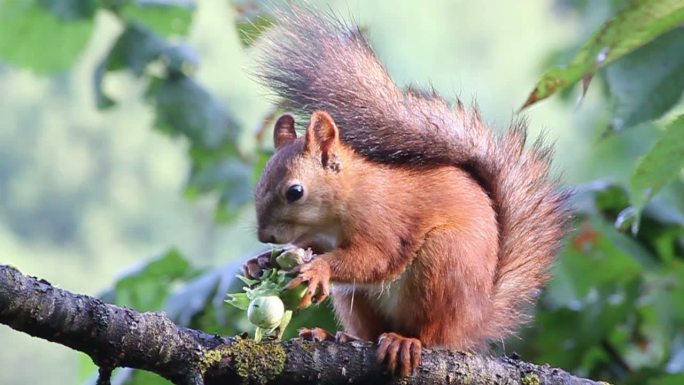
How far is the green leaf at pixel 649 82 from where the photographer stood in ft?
6.34

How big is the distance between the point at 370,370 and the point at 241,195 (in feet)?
5.20

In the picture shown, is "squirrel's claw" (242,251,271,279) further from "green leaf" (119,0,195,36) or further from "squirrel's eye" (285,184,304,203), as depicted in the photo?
"green leaf" (119,0,195,36)

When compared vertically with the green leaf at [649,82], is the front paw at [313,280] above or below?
below

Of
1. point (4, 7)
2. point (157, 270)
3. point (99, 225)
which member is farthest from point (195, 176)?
point (99, 225)

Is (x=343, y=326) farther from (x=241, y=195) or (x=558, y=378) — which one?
(x=241, y=195)

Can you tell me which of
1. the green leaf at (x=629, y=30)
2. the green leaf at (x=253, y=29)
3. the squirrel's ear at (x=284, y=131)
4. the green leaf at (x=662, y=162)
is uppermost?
the green leaf at (x=253, y=29)

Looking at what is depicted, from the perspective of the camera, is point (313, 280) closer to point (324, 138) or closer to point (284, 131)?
point (324, 138)

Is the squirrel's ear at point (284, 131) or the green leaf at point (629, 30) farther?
the squirrel's ear at point (284, 131)

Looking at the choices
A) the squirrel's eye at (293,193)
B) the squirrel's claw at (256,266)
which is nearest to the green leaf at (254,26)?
the squirrel's eye at (293,193)

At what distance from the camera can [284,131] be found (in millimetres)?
2203

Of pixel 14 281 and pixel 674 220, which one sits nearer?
pixel 14 281

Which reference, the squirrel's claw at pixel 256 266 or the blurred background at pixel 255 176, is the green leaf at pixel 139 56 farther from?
the squirrel's claw at pixel 256 266

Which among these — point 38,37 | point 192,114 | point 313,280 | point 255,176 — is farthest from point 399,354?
point 38,37

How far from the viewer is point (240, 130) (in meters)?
3.31
